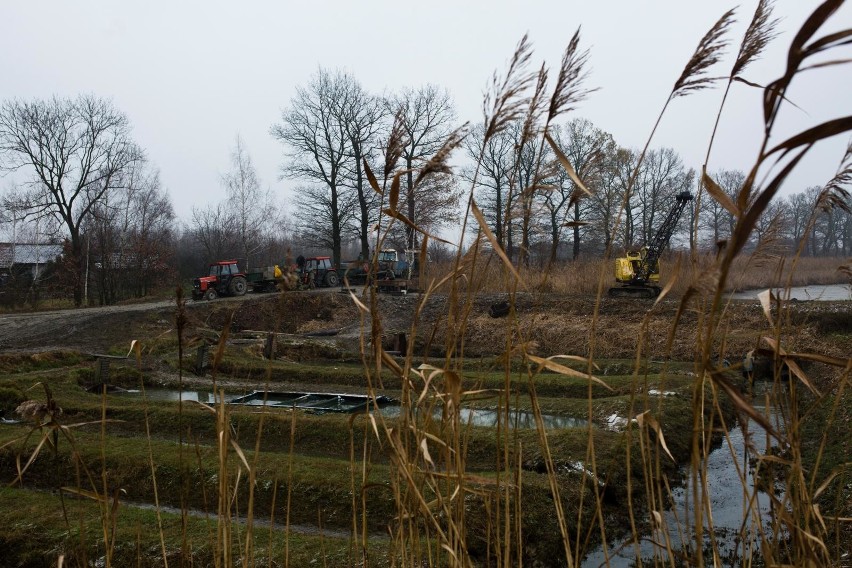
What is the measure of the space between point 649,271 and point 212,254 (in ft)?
74.5

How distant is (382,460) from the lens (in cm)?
690

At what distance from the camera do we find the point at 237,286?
22.6 metres

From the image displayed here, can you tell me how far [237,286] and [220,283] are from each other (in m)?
0.54

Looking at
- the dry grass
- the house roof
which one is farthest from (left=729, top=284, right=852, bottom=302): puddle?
the house roof

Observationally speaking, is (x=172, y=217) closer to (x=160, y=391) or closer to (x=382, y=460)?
(x=160, y=391)

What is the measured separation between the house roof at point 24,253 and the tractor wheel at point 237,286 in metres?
13.1

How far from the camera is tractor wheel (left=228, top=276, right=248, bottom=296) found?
22.5 meters

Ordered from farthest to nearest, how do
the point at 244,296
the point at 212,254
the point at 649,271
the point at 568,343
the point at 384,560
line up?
the point at 212,254 → the point at 244,296 → the point at 649,271 → the point at 568,343 → the point at 384,560

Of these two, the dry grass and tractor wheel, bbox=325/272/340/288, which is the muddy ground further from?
the dry grass

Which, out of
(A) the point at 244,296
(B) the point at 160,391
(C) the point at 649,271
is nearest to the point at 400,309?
(A) the point at 244,296

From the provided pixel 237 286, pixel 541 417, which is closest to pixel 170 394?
pixel 541 417

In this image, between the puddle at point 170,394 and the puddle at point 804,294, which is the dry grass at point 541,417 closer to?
the puddle at point 804,294

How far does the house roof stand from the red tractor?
1266cm

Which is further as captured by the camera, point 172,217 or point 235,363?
point 172,217
